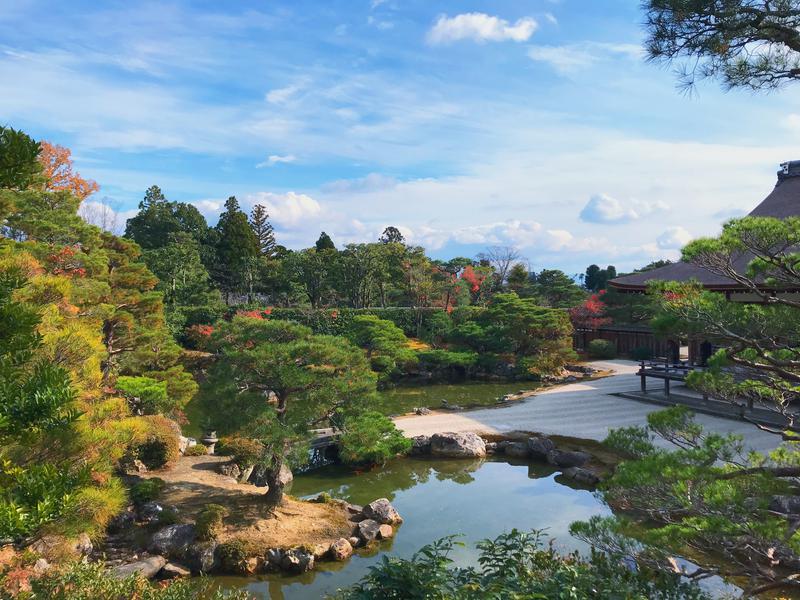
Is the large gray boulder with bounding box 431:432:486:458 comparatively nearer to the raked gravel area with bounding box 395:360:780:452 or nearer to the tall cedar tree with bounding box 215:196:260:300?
the raked gravel area with bounding box 395:360:780:452

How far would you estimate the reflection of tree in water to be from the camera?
9125 mm

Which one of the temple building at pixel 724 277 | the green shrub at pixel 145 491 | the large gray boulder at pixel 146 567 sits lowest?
the large gray boulder at pixel 146 567

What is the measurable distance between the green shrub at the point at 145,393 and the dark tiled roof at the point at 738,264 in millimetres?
Result: 8876

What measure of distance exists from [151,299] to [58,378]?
8334 millimetres

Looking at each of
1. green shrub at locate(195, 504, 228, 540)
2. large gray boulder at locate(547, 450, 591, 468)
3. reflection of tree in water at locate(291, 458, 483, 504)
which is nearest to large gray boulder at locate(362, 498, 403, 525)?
reflection of tree in water at locate(291, 458, 483, 504)

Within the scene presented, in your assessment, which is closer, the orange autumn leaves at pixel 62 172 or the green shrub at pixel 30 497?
the green shrub at pixel 30 497

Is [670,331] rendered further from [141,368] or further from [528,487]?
[141,368]

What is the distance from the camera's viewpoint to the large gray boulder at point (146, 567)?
5.88m

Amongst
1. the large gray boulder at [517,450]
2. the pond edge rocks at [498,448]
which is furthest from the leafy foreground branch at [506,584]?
the large gray boulder at [517,450]

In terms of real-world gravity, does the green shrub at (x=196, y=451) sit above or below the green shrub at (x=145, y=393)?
below

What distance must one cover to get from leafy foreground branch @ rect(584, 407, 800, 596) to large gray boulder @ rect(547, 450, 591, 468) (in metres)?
5.87

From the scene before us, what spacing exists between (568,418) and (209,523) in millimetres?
8604

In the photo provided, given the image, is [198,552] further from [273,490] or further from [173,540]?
[273,490]

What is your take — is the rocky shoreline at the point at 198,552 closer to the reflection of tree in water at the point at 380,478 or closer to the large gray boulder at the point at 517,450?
the reflection of tree in water at the point at 380,478
